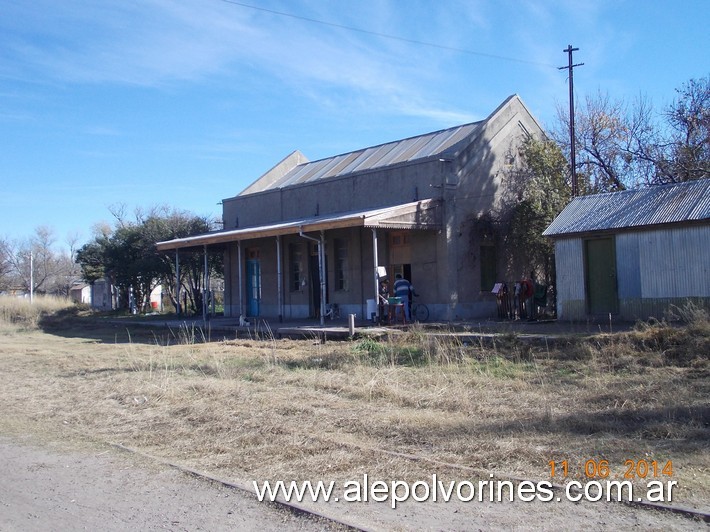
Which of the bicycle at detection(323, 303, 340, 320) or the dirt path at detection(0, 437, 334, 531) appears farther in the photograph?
the bicycle at detection(323, 303, 340, 320)

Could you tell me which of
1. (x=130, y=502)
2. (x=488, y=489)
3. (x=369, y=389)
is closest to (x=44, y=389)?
(x=369, y=389)

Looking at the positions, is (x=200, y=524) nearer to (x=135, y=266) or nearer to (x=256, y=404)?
(x=256, y=404)

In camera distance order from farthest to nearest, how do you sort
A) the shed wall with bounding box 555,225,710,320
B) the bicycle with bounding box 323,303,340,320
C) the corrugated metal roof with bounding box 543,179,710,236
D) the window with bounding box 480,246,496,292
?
the bicycle with bounding box 323,303,340,320 → the window with bounding box 480,246,496,292 → the corrugated metal roof with bounding box 543,179,710,236 → the shed wall with bounding box 555,225,710,320

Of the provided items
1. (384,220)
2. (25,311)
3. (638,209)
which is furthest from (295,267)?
(25,311)

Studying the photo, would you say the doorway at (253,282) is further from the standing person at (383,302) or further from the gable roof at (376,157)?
the standing person at (383,302)

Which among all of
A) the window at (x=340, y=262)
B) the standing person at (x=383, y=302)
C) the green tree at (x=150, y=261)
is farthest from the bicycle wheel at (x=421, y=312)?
the green tree at (x=150, y=261)

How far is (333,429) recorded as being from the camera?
8.05 meters

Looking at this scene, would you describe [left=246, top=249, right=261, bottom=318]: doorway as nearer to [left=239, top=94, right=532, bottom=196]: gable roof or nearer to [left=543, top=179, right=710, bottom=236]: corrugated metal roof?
[left=239, top=94, right=532, bottom=196]: gable roof

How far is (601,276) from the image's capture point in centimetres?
1798

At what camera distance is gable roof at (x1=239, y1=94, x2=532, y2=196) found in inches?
910

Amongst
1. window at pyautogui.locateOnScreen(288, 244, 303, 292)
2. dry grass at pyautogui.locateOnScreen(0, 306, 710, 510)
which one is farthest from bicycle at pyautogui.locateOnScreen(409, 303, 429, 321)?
window at pyautogui.locateOnScreen(288, 244, 303, 292)

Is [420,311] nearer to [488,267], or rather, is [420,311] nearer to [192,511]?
[488,267]

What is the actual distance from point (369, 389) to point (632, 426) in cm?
387

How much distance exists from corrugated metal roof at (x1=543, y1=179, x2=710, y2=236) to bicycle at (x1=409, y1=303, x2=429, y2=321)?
15.3 ft
